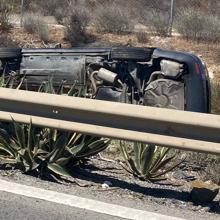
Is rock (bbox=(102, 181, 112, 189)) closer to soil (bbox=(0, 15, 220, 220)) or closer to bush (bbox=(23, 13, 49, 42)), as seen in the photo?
soil (bbox=(0, 15, 220, 220))

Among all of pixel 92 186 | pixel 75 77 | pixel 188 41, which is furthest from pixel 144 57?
pixel 188 41

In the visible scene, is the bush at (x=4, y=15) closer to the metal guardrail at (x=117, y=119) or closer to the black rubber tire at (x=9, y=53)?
the black rubber tire at (x=9, y=53)

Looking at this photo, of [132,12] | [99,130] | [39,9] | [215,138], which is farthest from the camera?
[39,9]

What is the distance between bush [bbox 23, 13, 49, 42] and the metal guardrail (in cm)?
1808

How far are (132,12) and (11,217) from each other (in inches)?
1007

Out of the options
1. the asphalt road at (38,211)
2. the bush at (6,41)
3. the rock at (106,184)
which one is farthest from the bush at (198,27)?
the asphalt road at (38,211)

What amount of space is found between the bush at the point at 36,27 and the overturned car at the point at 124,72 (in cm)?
1247

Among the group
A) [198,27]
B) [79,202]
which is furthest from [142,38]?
[79,202]

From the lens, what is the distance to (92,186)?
6.21 m

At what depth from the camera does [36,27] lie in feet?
81.1

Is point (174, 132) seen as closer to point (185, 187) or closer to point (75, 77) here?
point (185, 187)

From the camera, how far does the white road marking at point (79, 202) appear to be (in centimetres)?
530

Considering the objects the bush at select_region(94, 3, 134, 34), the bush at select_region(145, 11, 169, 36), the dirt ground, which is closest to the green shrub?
the dirt ground

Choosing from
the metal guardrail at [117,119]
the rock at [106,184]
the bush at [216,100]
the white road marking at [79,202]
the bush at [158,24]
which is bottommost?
the bush at [158,24]
